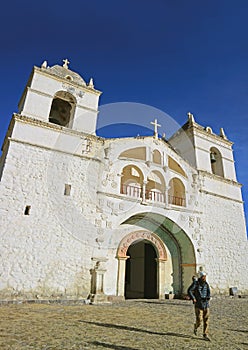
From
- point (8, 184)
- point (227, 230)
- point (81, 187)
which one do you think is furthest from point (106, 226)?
point (227, 230)

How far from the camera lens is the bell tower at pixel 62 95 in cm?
1143

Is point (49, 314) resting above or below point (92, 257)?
below

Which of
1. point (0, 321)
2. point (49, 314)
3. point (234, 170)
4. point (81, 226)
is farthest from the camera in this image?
point (234, 170)

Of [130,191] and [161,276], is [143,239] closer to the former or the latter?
[161,276]

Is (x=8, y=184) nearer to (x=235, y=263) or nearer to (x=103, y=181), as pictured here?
(x=103, y=181)

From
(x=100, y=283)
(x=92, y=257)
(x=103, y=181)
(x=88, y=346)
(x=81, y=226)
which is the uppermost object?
(x=103, y=181)

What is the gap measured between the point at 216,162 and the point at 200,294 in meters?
13.5

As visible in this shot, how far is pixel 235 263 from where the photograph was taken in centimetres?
1341

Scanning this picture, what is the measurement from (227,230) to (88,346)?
1218cm

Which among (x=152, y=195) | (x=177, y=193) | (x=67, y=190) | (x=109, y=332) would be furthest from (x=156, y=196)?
(x=109, y=332)

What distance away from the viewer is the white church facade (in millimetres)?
8922

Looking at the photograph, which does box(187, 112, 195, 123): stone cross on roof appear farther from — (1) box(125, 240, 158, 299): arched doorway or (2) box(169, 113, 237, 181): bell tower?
(1) box(125, 240, 158, 299): arched doorway

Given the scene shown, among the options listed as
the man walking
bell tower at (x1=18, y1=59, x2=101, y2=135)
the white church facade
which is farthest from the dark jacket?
bell tower at (x1=18, y1=59, x2=101, y2=135)

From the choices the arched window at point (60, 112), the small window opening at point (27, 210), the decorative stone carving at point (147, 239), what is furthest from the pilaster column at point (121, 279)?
the arched window at point (60, 112)
